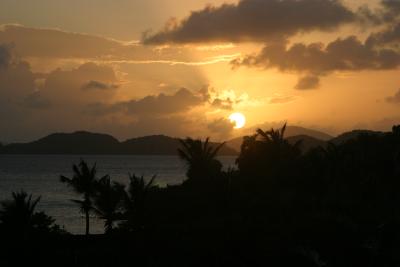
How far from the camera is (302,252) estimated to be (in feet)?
132

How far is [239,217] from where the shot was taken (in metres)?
43.3

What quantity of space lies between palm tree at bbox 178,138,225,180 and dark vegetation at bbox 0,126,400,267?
9cm

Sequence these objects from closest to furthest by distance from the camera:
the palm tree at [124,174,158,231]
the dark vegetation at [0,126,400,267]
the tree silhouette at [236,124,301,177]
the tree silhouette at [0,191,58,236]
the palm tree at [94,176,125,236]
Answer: the tree silhouette at [0,191,58,236] < the dark vegetation at [0,126,400,267] < the palm tree at [124,174,158,231] < the palm tree at [94,176,125,236] < the tree silhouette at [236,124,301,177]

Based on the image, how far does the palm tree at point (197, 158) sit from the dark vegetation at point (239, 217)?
0.31 ft

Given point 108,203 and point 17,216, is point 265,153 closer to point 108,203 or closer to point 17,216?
point 108,203

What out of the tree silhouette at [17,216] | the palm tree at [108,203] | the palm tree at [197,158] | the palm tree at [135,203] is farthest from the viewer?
the palm tree at [197,158]

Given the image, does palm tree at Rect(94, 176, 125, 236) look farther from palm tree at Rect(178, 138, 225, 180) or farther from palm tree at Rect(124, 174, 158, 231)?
palm tree at Rect(178, 138, 225, 180)

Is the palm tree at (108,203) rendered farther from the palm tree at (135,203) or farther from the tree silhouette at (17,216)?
the tree silhouette at (17,216)

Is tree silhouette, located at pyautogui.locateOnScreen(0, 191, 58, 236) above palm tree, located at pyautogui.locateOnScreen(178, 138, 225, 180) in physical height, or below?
below

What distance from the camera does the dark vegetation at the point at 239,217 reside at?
125ft

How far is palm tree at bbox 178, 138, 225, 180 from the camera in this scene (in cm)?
5506

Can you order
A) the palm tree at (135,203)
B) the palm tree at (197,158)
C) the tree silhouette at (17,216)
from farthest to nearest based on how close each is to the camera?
the palm tree at (197,158), the palm tree at (135,203), the tree silhouette at (17,216)

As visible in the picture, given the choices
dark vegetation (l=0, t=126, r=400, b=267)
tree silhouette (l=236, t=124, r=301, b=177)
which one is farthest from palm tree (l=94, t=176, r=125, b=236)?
tree silhouette (l=236, t=124, r=301, b=177)

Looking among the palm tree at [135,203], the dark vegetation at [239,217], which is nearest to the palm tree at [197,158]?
the dark vegetation at [239,217]
